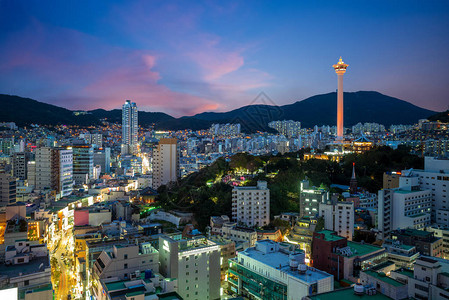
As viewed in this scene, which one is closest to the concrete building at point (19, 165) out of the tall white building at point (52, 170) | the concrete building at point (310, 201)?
the tall white building at point (52, 170)

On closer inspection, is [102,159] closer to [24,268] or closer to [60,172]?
[60,172]

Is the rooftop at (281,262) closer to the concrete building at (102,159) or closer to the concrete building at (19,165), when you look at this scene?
the concrete building at (19,165)

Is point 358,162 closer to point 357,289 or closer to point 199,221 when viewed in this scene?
point 199,221

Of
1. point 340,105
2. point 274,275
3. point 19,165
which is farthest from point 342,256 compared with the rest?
point 19,165

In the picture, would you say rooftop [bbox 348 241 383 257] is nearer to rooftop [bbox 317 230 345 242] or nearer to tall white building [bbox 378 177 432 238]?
rooftop [bbox 317 230 345 242]

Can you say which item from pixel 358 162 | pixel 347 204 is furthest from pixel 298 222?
pixel 358 162

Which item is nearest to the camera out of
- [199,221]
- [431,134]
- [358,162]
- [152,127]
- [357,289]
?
[357,289]
